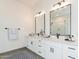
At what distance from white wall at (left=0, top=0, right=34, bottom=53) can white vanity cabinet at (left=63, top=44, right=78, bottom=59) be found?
3.79 metres

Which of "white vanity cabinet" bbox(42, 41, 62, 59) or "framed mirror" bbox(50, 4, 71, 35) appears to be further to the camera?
"framed mirror" bbox(50, 4, 71, 35)

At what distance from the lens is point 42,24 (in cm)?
538

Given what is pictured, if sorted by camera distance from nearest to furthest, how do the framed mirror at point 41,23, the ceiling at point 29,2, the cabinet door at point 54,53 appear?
the cabinet door at point 54,53 < the framed mirror at point 41,23 < the ceiling at point 29,2

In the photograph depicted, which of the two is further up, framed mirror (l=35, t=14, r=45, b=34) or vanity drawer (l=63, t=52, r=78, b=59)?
framed mirror (l=35, t=14, r=45, b=34)

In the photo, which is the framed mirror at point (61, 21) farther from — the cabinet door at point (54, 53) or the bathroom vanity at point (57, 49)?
the cabinet door at point (54, 53)

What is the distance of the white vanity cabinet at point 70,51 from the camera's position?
253cm

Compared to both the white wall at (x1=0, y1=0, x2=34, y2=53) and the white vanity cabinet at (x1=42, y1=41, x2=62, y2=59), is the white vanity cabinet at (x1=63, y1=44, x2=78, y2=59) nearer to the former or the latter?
the white vanity cabinet at (x1=42, y1=41, x2=62, y2=59)

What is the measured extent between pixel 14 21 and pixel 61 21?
10.4 feet

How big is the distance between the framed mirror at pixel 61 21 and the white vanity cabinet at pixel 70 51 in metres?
0.83

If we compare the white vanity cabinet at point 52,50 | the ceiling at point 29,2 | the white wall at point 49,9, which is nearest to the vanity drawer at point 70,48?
the white vanity cabinet at point 52,50

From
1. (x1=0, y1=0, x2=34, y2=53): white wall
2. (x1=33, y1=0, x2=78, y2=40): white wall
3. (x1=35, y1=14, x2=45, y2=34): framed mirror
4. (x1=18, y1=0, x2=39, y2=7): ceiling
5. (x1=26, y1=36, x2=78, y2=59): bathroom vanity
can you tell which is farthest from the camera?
(x1=18, y1=0, x2=39, y2=7): ceiling

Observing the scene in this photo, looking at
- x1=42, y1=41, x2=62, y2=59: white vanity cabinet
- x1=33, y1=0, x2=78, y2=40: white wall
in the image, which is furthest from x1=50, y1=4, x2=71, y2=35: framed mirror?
x1=42, y1=41, x2=62, y2=59: white vanity cabinet

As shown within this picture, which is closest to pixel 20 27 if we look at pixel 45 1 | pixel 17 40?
pixel 17 40

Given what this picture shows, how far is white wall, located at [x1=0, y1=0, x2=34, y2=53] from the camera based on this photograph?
18.3 feet
